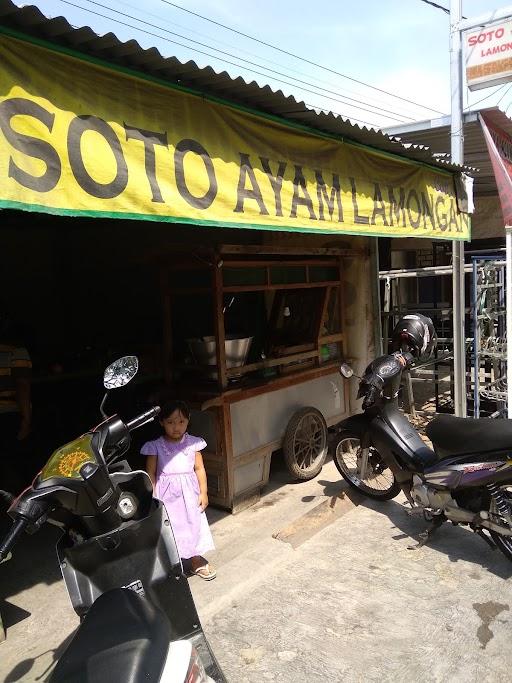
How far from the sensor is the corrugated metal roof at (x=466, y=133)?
21.2 feet

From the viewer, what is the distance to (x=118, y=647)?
1.58 meters

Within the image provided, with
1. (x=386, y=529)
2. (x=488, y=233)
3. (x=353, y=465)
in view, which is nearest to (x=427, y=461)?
(x=386, y=529)

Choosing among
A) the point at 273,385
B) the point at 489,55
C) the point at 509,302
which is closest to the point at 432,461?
the point at 273,385

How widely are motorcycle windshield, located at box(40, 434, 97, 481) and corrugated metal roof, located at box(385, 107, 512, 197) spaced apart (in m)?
5.57

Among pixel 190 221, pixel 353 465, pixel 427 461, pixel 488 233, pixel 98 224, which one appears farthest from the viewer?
pixel 488 233

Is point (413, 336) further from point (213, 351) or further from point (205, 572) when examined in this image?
point (205, 572)

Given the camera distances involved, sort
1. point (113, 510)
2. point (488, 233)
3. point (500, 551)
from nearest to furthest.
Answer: point (113, 510)
point (500, 551)
point (488, 233)

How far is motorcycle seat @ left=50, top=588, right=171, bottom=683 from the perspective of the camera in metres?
1.51

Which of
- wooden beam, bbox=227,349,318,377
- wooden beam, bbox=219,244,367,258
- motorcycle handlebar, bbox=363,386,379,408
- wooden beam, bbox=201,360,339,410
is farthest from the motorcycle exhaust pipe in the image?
wooden beam, bbox=219,244,367,258

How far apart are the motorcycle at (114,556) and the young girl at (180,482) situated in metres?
0.90

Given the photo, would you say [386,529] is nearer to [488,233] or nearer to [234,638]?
[234,638]

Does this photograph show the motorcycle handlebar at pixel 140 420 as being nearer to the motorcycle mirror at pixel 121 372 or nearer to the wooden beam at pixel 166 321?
the motorcycle mirror at pixel 121 372

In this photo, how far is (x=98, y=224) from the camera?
6434 millimetres

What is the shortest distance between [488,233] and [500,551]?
29.4 feet
